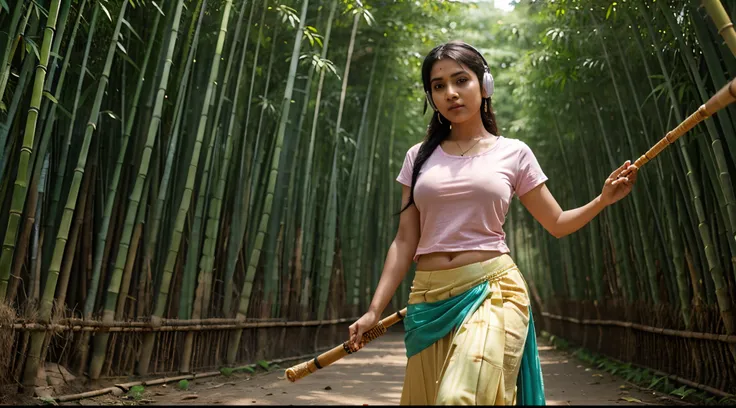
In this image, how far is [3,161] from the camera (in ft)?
9.60

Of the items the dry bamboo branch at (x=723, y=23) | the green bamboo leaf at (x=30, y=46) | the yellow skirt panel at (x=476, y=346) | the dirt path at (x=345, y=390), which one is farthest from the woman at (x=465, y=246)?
the dirt path at (x=345, y=390)

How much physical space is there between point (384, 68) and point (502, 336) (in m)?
6.30

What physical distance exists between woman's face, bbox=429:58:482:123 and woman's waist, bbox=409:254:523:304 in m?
0.35

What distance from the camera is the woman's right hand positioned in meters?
1.57

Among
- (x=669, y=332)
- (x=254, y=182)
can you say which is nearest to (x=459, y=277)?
(x=669, y=332)

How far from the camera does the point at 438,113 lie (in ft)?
5.58

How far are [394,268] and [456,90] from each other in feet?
1.43

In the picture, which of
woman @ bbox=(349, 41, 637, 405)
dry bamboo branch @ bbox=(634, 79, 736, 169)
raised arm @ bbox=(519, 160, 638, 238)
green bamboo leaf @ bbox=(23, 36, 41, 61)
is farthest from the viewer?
green bamboo leaf @ bbox=(23, 36, 41, 61)

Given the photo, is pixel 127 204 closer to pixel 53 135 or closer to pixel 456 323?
pixel 53 135

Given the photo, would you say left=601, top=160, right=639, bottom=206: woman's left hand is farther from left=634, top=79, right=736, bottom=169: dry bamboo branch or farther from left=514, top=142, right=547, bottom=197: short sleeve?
left=514, top=142, right=547, bottom=197: short sleeve

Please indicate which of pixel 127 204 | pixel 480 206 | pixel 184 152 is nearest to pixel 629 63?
pixel 184 152

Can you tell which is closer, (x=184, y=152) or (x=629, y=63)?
(x=184, y=152)

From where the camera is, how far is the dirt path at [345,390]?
3.89 meters

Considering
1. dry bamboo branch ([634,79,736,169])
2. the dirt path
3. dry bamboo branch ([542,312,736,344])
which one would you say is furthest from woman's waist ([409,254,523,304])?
dry bamboo branch ([542,312,736,344])
